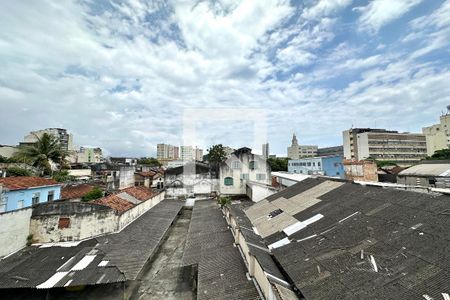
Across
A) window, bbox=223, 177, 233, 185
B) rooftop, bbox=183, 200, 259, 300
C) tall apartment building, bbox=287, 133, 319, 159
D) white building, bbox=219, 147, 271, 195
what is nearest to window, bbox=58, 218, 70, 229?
rooftop, bbox=183, 200, 259, 300

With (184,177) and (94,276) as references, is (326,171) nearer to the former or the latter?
(184,177)

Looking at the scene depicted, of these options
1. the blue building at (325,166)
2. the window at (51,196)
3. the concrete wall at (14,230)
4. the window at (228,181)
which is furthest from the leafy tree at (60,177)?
the blue building at (325,166)

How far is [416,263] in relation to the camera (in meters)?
4.92

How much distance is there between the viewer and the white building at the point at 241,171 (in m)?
29.2

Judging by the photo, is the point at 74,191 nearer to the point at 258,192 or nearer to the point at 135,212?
the point at 135,212

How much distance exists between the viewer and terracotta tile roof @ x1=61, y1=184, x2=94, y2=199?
20.5m

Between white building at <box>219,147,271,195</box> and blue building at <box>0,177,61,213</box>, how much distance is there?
16948 mm

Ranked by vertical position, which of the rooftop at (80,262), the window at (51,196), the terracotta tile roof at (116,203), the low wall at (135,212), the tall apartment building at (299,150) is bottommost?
the rooftop at (80,262)

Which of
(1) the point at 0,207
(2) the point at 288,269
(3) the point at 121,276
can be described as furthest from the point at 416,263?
(1) the point at 0,207

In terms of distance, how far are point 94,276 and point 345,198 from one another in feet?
33.8

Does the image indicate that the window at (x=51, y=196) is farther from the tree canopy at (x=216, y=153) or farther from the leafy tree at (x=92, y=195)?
the tree canopy at (x=216, y=153)

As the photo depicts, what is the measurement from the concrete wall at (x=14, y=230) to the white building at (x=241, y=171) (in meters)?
19.7

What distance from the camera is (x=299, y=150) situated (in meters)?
109

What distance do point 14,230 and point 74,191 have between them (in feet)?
35.4
